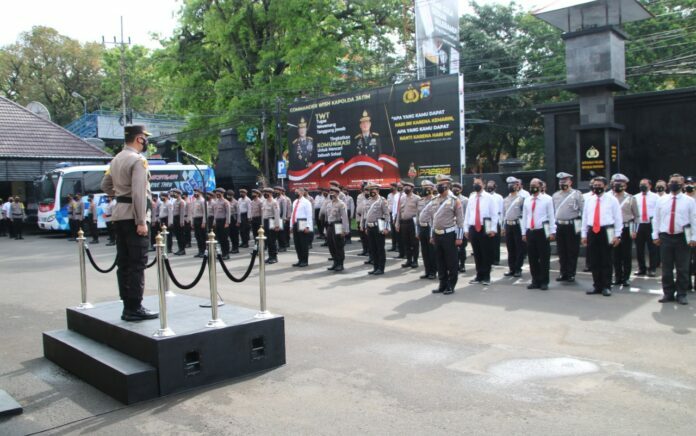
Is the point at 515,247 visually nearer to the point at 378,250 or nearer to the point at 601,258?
the point at 601,258

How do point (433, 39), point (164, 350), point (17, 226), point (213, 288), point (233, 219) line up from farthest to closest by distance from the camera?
point (17, 226) → point (433, 39) → point (233, 219) → point (213, 288) → point (164, 350)

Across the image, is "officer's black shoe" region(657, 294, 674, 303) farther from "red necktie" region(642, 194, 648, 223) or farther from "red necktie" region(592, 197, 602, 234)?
"red necktie" region(642, 194, 648, 223)

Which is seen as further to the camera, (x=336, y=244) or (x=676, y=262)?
(x=336, y=244)

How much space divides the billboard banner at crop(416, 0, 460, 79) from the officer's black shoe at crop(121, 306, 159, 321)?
19.5 metres

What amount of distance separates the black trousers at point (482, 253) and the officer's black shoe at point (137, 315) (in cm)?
679

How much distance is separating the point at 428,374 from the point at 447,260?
4650 mm

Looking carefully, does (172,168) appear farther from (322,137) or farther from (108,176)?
(108,176)

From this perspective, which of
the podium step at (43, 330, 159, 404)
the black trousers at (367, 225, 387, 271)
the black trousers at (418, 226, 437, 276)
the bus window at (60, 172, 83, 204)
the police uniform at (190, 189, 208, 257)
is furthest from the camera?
the bus window at (60, 172, 83, 204)

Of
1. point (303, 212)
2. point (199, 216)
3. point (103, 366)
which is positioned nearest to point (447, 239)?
point (303, 212)

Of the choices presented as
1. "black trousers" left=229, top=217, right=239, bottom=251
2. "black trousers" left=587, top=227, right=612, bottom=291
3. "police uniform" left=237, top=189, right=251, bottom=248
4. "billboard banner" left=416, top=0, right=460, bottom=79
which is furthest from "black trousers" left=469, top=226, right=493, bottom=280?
"billboard banner" left=416, top=0, right=460, bottom=79

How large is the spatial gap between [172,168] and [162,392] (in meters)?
26.1

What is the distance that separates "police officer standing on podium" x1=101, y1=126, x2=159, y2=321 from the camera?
19.6 feet

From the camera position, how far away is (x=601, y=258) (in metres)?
9.68

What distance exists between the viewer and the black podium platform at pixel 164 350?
16.9 feet
